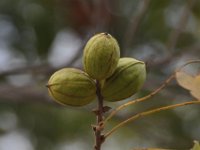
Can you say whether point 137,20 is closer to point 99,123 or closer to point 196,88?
point 196,88

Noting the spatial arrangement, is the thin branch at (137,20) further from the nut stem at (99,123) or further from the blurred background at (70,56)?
the nut stem at (99,123)

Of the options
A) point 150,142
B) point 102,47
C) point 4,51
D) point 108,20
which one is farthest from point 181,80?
point 4,51

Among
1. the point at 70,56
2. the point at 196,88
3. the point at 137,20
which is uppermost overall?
the point at 196,88

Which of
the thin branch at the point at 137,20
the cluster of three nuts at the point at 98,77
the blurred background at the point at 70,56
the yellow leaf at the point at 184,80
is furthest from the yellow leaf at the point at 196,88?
the blurred background at the point at 70,56

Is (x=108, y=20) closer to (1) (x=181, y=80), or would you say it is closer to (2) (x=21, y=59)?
(2) (x=21, y=59)

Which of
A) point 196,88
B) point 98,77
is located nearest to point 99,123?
point 98,77

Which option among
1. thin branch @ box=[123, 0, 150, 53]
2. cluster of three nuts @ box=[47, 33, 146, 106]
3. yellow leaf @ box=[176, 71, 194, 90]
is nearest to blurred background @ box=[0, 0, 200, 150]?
thin branch @ box=[123, 0, 150, 53]
